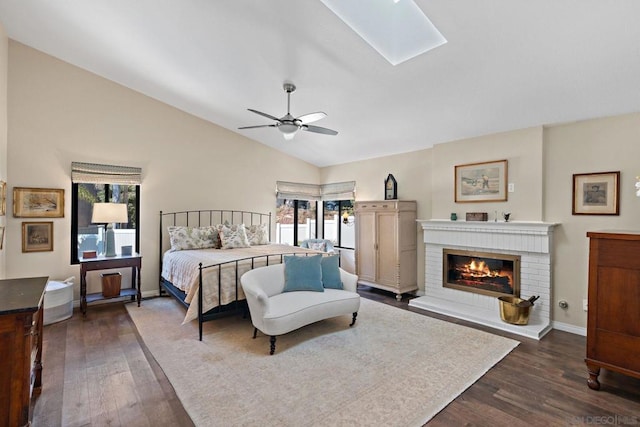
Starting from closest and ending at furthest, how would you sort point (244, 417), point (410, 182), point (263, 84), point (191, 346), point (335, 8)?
point (244, 417)
point (335, 8)
point (191, 346)
point (263, 84)
point (410, 182)

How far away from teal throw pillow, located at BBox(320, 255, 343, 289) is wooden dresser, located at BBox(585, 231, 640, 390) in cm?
254

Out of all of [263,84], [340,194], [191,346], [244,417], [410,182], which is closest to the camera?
[244,417]

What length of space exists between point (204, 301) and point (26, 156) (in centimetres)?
329

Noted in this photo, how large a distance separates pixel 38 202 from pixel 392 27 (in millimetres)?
5080

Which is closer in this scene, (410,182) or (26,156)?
(26,156)

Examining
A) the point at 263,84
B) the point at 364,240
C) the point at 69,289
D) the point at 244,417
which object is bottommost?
the point at 244,417

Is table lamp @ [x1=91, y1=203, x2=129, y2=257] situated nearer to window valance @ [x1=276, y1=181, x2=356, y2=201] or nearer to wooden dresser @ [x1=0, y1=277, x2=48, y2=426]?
wooden dresser @ [x1=0, y1=277, x2=48, y2=426]

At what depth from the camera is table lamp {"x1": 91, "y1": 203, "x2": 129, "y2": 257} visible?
4316 mm

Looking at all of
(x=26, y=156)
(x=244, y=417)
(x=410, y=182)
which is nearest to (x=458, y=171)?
(x=410, y=182)

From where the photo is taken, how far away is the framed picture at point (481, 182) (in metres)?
4.34

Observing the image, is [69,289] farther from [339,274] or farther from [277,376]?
[339,274]

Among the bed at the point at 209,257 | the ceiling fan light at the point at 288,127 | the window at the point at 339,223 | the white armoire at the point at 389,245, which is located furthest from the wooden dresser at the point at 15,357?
the window at the point at 339,223

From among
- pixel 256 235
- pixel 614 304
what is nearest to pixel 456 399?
pixel 614 304

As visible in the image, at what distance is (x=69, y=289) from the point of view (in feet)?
13.4
